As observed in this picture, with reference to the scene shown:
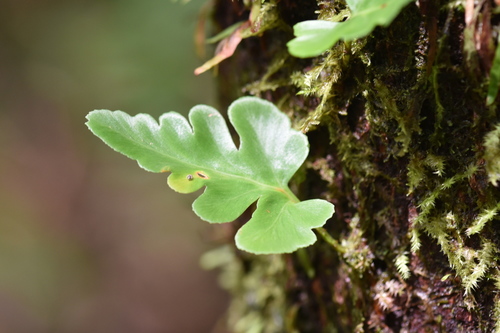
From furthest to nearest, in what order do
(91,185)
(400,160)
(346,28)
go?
(91,185) → (400,160) → (346,28)

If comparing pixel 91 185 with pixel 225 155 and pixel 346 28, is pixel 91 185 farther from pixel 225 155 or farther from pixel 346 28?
pixel 346 28

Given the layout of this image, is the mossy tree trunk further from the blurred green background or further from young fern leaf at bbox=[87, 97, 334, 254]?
the blurred green background

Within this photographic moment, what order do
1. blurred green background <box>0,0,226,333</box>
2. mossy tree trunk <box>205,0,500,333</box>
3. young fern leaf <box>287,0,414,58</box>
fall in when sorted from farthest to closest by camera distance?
1. blurred green background <box>0,0,226,333</box>
2. mossy tree trunk <box>205,0,500,333</box>
3. young fern leaf <box>287,0,414,58</box>

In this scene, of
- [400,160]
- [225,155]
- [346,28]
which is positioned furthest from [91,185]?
[346,28]

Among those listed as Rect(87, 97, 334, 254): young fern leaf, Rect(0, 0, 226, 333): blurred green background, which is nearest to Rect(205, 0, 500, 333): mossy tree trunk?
Rect(87, 97, 334, 254): young fern leaf

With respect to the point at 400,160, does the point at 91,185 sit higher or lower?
lower

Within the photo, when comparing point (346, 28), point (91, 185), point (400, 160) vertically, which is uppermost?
point (346, 28)

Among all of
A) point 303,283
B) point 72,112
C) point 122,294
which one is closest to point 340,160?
point 303,283
